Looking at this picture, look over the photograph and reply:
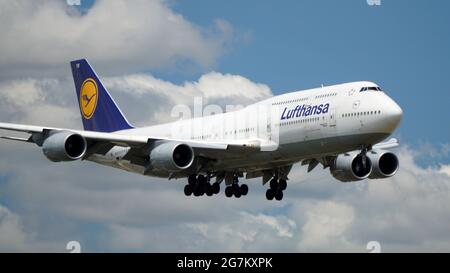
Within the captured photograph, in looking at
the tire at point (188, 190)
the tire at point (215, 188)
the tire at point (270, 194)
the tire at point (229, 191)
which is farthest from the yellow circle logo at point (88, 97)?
the tire at point (270, 194)

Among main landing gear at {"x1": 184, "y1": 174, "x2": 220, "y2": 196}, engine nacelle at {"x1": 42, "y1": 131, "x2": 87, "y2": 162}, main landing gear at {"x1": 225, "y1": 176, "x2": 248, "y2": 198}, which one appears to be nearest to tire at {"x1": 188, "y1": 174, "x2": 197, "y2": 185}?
main landing gear at {"x1": 184, "y1": 174, "x2": 220, "y2": 196}

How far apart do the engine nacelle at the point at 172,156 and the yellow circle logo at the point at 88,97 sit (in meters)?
17.4

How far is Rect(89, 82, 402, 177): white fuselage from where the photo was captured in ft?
197

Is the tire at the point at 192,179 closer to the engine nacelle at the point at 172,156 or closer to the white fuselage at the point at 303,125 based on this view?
the white fuselage at the point at 303,125

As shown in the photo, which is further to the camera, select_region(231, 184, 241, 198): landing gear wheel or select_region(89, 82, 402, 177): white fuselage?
select_region(231, 184, 241, 198): landing gear wheel

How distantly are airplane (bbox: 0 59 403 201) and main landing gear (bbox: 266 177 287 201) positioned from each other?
65 millimetres

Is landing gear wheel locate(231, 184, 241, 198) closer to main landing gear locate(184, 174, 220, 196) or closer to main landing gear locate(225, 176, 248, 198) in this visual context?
main landing gear locate(225, 176, 248, 198)

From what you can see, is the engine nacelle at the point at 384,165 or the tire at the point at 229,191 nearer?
the engine nacelle at the point at 384,165

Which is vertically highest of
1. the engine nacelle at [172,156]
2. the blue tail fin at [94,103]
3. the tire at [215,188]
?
the blue tail fin at [94,103]

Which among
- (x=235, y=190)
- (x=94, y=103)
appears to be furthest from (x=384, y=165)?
(x=94, y=103)

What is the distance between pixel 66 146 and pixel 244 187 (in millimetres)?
14195

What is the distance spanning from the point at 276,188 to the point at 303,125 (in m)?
10.2

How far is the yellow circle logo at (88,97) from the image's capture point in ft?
269
